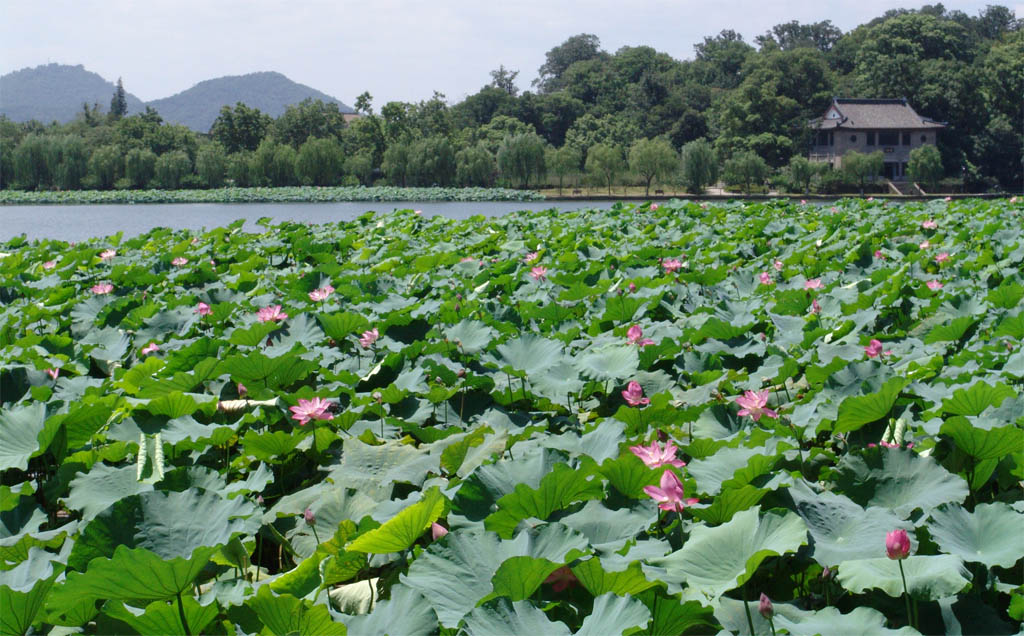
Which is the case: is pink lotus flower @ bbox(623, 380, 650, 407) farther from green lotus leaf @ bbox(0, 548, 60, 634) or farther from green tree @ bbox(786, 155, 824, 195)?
green tree @ bbox(786, 155, 824, 195)

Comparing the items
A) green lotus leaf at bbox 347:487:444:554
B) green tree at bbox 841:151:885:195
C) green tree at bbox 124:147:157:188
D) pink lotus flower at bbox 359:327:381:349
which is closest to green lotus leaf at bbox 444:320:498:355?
pink lotus flower at bbox 359:327:381:349

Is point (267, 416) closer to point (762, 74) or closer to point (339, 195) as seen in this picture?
point (339, 195)

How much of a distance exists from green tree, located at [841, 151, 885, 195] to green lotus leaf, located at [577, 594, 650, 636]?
1466 inches

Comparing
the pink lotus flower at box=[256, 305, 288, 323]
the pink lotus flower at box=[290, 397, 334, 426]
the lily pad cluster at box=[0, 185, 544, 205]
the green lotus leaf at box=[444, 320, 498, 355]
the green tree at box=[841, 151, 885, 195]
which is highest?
the green tree at box=[841, 151, 885, 195]

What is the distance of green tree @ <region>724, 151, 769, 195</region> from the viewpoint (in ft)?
114

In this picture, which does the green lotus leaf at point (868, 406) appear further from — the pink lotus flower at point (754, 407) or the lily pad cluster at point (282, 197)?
the lily pad cluster at point (282, 197)

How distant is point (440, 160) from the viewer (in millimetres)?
34938

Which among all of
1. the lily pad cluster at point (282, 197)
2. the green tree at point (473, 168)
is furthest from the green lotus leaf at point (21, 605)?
the green tree at point (473, 168)

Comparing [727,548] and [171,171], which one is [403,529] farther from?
[171,171]

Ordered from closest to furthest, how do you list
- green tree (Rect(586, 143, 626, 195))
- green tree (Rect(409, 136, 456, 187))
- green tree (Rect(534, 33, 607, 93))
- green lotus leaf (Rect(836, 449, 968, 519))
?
green lotus leaf (Rect(836, 449, 968, 519)), green tree (Rect(409, 136, 456, 187)), green tree (Rect(586, 143, 626, 195)), green tree (Rect(534, 33, 607, 93))

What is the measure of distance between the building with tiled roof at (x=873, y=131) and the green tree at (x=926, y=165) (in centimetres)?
359

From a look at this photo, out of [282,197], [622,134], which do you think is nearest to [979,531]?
[282,197]

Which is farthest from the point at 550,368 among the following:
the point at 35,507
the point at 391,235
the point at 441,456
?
the point at 391,235

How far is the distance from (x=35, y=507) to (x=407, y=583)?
84cm
